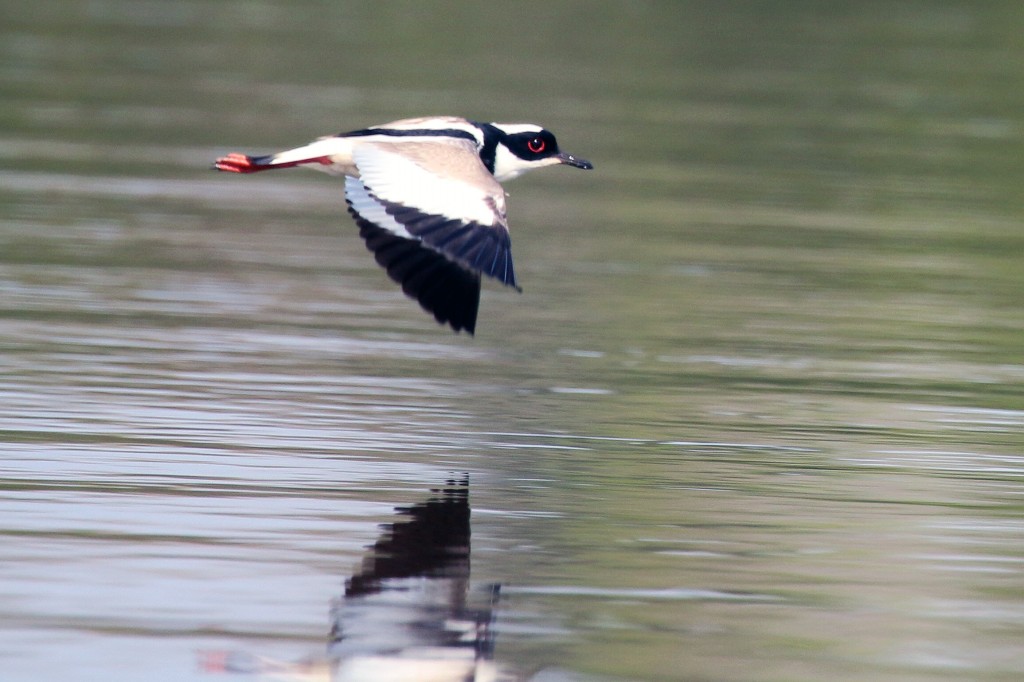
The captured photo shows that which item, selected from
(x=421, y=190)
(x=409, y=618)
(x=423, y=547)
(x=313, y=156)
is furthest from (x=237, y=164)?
(x=409, y=618)

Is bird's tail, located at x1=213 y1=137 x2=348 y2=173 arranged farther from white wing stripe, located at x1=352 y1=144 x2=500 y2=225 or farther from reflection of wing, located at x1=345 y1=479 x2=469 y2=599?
reflection of wing, located at x1=345 y1=479 x2=469 y2=599

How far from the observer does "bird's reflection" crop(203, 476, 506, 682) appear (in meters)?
6.34

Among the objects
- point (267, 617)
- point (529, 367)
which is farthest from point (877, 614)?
point (529, 367)

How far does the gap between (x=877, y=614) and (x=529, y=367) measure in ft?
14.7

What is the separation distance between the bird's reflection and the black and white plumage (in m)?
1.34

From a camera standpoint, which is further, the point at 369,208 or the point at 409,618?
the point at 369,208

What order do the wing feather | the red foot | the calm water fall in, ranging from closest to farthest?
the calm water → the wing feather → the red foot

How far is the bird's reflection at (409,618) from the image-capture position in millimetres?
6340

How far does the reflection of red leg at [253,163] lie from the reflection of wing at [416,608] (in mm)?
2442

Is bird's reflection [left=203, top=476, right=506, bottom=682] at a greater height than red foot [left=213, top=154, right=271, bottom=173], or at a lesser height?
lesser

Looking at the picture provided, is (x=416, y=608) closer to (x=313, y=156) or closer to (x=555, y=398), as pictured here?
(x=313, y=156)

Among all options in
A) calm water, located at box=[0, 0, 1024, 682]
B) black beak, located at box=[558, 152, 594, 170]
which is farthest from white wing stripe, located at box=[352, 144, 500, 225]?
black beak, located at box=[558, 152, 594, 170]

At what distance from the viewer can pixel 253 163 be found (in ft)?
34.5

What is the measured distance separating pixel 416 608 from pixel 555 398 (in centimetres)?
370
